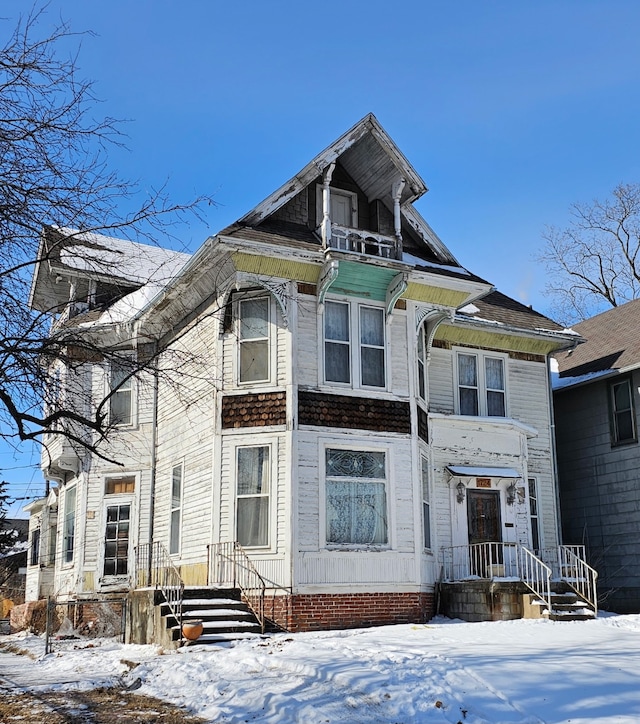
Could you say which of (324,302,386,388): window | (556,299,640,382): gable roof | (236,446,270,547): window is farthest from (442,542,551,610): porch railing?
(556,299,640,382): gable roof

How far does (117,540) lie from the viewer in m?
20.8

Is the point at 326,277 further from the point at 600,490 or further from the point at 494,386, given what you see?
the point at 600,490

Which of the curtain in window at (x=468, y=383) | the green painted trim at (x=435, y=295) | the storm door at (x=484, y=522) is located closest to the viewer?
the green painted trim at (x=435, y=295)

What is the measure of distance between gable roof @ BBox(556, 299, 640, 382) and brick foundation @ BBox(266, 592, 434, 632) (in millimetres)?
8899

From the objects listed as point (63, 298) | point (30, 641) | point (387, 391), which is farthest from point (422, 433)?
point (63, 298)

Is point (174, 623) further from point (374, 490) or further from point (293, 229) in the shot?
point (293, 229)

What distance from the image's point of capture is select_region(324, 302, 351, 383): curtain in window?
17672mm

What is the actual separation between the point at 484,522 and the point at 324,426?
5458mm

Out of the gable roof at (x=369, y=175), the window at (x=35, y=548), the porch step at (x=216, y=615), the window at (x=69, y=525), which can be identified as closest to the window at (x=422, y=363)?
the gable roof at (x=369, y=175)

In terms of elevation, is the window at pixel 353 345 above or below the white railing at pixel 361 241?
below

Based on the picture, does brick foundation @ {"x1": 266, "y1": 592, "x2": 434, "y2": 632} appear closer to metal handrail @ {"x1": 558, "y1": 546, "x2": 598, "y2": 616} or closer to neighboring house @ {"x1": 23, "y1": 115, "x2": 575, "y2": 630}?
neighboring house @ {"x1": 23, "y1": 115, "x2": 575, "y2": 630}

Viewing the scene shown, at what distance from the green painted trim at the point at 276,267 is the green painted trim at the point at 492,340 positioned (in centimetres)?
467

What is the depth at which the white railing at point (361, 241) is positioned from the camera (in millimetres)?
17672

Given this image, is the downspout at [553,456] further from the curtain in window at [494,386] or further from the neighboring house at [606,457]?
the curtain in window at [494,386]
